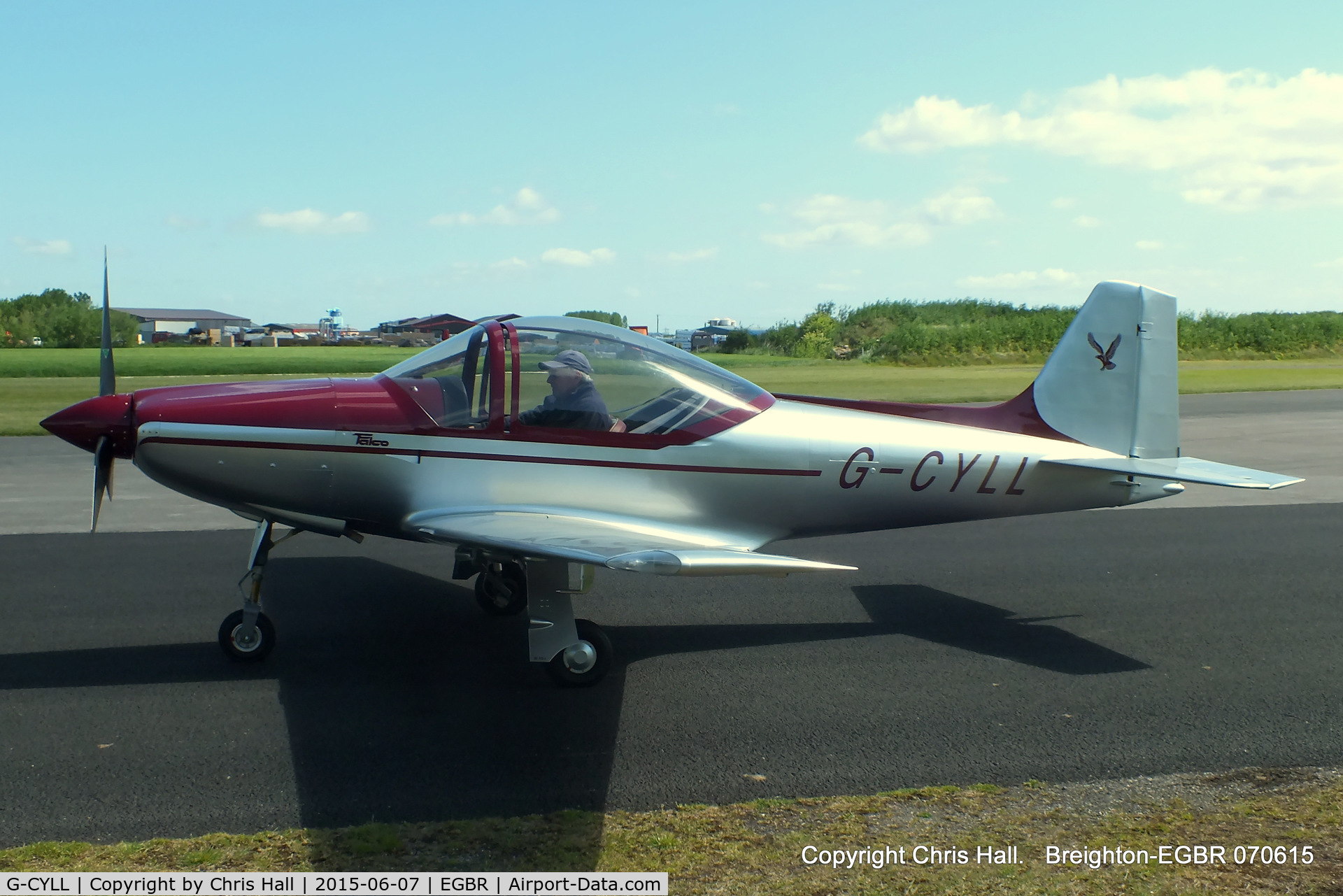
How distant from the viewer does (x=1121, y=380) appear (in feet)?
22.8

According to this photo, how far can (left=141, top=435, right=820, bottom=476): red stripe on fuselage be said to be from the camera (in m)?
5.55

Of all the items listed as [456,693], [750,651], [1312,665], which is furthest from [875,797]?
[1312,665]

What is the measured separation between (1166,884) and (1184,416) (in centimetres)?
2115

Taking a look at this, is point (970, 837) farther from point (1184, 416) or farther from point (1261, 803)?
point (1184, 416)

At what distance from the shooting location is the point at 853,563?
8.72 m

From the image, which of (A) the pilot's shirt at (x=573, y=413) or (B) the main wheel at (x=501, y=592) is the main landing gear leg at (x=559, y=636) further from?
Result: (B) the main wheel at (x=501, y=592)

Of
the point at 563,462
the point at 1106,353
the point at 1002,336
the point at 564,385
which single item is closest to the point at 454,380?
the point at 564,385

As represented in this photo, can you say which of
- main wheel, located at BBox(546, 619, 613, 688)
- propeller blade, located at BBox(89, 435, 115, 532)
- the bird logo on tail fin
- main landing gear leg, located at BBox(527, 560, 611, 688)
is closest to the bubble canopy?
main landing gear leg, located at BBox(527, 560, 611, 688)

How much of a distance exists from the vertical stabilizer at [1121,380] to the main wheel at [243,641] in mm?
5450

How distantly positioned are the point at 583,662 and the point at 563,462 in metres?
1.19

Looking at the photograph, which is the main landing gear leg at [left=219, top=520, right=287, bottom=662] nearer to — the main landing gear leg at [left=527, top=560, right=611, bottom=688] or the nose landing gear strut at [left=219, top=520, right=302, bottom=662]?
the nose landing gear strut at [left=219, top=520, right=302, bottom=662]

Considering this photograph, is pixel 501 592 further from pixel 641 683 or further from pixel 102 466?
pixel 102 466

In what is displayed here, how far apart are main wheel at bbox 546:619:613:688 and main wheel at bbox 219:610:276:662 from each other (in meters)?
1.79

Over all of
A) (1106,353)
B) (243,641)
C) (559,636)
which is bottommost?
(243,641)
